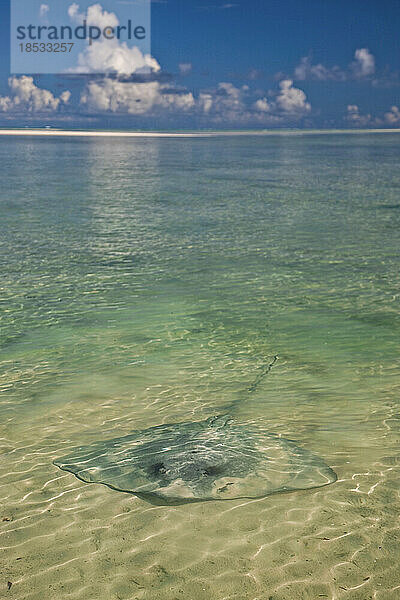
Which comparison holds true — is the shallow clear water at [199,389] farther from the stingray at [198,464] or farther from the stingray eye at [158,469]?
A: the stingray eye at [158,469]

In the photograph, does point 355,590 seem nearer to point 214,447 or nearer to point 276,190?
point 214,447

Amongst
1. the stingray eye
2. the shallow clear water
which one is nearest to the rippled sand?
the shallow clear water

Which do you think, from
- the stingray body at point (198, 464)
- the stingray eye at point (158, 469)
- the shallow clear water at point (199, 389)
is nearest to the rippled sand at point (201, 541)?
the shallow clear water at point (199, 389)

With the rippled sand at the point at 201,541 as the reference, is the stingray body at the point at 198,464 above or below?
above


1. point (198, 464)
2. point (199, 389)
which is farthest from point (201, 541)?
point (199, 389)

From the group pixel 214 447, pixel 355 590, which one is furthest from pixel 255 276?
pixel 355 590

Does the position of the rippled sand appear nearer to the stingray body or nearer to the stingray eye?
the stingray body

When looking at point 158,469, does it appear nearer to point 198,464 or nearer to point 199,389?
point 198,464

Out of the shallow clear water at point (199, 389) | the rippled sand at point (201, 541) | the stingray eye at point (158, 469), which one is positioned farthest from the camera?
the stingray eye at point (158, 469)
